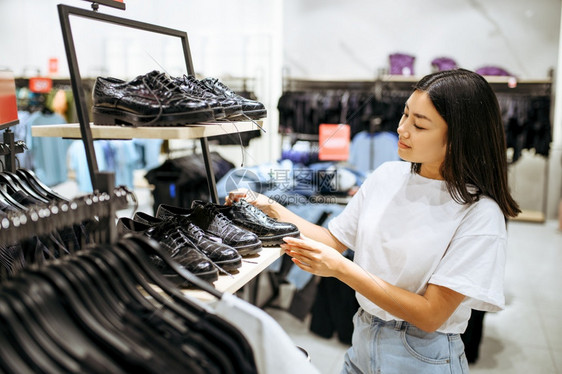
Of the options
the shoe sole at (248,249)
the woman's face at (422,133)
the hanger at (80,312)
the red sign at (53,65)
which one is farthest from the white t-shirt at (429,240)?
the red sign at (53,65)

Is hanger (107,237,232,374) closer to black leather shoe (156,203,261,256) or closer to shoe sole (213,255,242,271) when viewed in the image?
shoe sole (213,255,242,271)

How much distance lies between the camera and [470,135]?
1214mm

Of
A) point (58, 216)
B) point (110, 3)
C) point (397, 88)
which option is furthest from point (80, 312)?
point (397, 88)

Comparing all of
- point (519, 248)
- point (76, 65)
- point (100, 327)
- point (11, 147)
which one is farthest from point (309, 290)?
point (519, 248)

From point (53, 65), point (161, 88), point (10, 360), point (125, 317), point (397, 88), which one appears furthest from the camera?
point (397, 88)

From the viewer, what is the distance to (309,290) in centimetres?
277

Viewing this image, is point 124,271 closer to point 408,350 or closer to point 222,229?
point 222,229

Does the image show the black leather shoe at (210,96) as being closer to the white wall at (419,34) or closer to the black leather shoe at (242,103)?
the black leather shoe at (242,103)

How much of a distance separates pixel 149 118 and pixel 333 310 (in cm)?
198

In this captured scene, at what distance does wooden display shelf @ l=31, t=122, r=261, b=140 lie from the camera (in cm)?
96

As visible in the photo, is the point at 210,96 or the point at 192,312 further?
the point at 210,96

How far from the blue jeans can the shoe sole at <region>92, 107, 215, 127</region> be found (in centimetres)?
72

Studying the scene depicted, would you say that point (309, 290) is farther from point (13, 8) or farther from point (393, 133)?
point (13, 8)

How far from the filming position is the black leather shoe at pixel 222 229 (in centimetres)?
117
